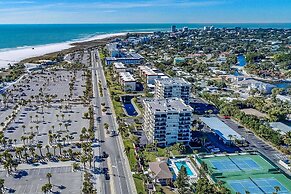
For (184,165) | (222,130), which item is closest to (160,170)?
(184,165)

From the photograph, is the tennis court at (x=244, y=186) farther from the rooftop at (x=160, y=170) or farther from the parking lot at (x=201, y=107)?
the parking lot at (x=201, y=107)

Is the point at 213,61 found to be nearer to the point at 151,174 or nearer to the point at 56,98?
the point at 56,98

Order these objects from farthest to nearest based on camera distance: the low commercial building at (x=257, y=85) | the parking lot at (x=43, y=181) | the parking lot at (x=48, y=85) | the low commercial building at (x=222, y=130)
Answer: the low commercial building at (x=257, y=85) < the parking lot at (x=48, y=85) < the low commercial building at (x=222, y=130) < the parking lot at (x=43, y=181)

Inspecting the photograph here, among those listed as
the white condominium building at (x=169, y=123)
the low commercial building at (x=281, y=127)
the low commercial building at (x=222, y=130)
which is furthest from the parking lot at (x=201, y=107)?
the white condominium building at (x=169, y=123)

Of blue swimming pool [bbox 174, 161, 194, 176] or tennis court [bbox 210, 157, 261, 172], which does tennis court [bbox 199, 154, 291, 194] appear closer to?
tennis court [bbox 210, 157, 261, 172]

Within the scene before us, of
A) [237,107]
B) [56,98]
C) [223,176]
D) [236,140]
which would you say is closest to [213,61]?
[237,107]

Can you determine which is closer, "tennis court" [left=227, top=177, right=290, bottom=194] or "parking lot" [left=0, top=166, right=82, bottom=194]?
"parking lot" [left=0, top=166, right=82, bottom=194]

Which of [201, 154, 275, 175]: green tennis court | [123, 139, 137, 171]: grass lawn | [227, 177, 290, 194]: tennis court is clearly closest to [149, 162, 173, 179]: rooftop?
[123, 139, 137, 171]: grass lawn

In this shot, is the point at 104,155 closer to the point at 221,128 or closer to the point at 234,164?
the point at 234,164
